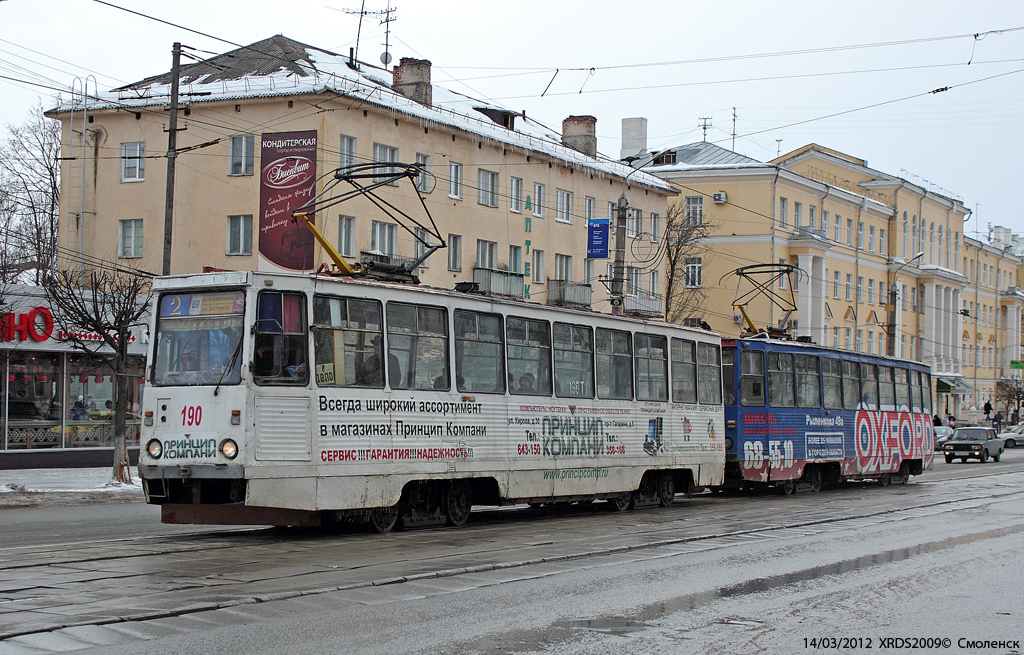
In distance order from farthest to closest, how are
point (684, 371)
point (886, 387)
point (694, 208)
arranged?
1. point (694, 208)
2. point (886, 387)
3. point (684, 371)

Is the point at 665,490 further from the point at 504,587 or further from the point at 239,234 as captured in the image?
the point at 239,234

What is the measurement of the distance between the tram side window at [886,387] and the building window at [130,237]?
22029 millimetres

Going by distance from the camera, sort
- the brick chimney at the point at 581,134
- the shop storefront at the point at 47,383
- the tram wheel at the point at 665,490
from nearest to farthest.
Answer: the tram wheel at the point at 665,490 → the shop storefront at the point at 47,383 → the brick chimney at the point at 581,134

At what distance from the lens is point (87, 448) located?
3000cm

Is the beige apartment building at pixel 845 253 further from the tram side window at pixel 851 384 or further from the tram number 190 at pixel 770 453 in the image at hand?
the tram number 190 at pixel 770 453

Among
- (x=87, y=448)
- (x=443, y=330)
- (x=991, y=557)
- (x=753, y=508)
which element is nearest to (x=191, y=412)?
(x=443, y=330)

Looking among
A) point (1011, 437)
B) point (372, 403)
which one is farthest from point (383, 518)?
point (1011, 437)

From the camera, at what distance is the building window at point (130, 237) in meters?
35.3

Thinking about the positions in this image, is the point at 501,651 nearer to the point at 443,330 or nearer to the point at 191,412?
the point at 191,412

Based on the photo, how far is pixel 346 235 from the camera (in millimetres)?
33875

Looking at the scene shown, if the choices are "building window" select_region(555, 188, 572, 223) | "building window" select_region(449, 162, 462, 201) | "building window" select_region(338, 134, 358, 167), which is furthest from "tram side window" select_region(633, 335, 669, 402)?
"building window" select_region(555, 188, 572, 223)

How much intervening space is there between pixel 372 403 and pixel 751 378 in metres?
10.8

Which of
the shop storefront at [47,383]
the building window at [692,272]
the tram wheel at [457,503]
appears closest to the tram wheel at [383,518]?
the tram wheel at [457,503]

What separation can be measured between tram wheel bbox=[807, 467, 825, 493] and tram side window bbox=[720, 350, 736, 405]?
140 inches
